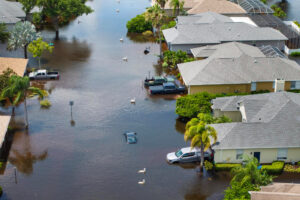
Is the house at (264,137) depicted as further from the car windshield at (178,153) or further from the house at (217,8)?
the house at (217,8)

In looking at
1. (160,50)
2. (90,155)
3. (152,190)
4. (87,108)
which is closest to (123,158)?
(90,155)

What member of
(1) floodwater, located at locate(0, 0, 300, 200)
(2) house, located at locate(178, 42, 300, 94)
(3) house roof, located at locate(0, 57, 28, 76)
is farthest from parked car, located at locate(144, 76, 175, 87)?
(3) house roof, located at locate(0, 57, 28, 76)

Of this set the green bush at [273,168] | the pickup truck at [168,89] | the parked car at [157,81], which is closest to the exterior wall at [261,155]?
the green bush at [273,168]

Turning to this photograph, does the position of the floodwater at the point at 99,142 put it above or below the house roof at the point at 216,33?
below

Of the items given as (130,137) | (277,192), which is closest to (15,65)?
(130,137)

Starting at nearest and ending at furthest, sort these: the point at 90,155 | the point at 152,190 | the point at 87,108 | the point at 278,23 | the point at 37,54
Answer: the point at 152,190, the point at 90,155, the point at 87,108, the point at 37,54, the point at 278,23

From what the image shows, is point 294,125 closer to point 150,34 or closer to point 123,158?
point 123,158
